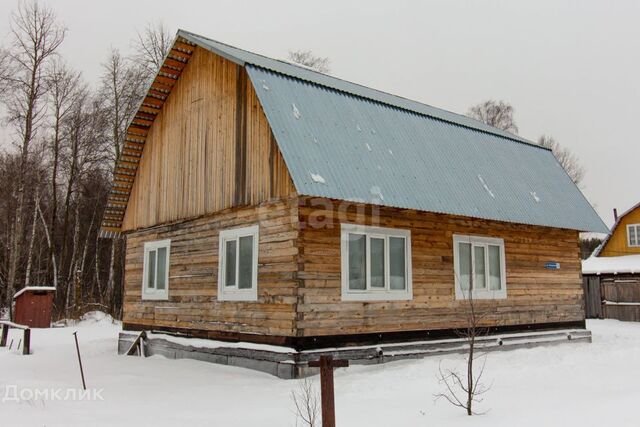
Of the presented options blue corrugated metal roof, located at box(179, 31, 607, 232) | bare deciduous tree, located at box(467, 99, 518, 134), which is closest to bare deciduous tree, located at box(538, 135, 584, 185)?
bare deciduous tree, located at box(467, 99, 518, 134)

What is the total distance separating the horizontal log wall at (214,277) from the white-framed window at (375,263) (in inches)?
47.8

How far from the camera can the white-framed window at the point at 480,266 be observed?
44.2 ft

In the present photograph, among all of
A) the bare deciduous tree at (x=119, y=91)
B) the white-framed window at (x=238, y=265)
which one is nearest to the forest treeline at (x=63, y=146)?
the bare deciduous tree at (x=119, y=91)

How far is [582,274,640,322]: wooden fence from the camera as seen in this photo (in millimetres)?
27453

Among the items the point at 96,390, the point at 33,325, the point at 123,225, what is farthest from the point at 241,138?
the point at 33,325

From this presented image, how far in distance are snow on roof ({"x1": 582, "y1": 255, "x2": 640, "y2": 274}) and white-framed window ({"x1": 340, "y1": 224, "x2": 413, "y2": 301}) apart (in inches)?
786

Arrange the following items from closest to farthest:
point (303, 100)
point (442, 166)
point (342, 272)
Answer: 1. point (342, 272)
2. point (303, 100)
3. point (442, 166)

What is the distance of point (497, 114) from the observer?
40844 millimetres

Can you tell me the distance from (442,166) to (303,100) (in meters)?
3.80

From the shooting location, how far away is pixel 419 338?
12.5m

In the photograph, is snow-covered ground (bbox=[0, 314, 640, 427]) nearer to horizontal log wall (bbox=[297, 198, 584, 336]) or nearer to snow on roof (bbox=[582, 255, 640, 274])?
horizontal log wall (bbox=[297, 198, 584, 336])

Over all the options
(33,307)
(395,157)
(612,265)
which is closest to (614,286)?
(612,265)

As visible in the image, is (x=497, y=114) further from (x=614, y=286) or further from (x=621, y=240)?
(x=614, y=286)

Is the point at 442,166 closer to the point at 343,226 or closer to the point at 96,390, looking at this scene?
the point at 343,226
